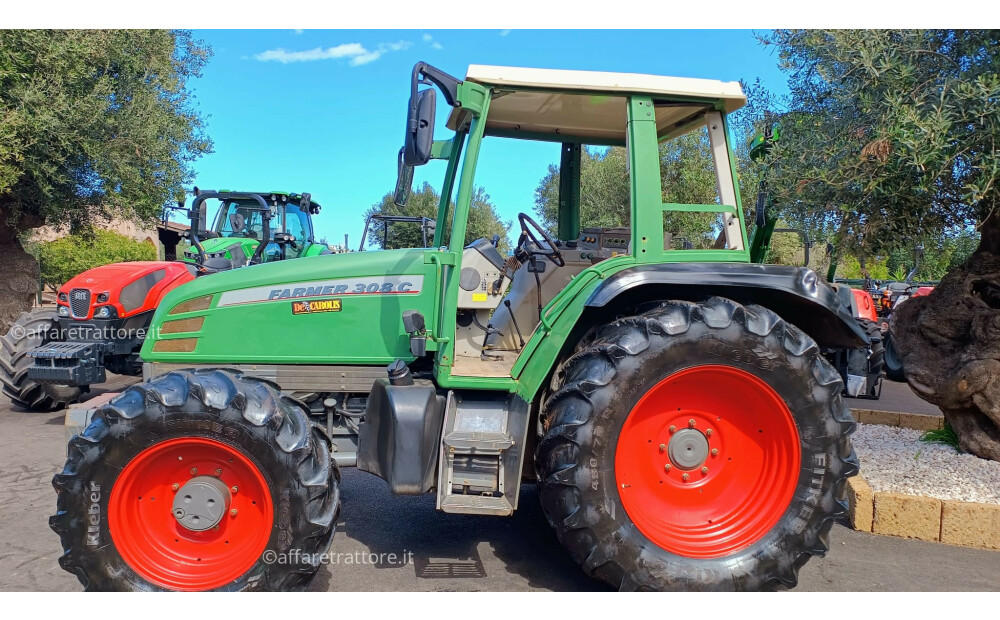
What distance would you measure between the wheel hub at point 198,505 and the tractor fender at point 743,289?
2093 mm

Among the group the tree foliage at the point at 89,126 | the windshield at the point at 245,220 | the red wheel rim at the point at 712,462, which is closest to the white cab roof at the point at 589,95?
the red wheel rim at the point at 712,462

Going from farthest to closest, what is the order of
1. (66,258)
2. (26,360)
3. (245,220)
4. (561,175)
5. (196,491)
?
1. (66,258)
2. (245,220)
3. (26,360)
4. (561,175)
5. (196,491)

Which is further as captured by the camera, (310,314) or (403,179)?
(310,314)

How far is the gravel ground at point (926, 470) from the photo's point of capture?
430 cm

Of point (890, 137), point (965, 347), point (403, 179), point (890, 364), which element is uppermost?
point (890, 137)

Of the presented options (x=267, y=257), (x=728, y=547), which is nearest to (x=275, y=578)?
(x=728, y=547)

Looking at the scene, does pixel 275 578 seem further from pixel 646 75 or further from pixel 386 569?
pixel 646 75

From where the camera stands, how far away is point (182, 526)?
3.21 meters

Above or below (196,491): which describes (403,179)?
above

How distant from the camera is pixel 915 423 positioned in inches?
240

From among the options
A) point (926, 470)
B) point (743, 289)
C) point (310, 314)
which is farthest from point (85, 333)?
point (926, 470)

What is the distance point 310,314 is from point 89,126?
957 centimetres

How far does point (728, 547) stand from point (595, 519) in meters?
0.77

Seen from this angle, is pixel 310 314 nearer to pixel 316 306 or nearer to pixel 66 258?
pixel 316 306
